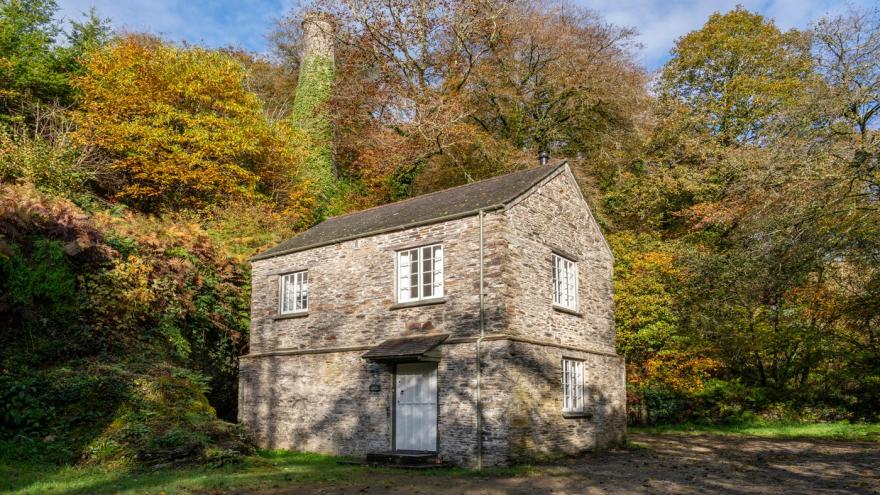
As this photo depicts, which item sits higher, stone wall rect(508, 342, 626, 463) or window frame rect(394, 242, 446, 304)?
window frame rect(394, 242, 446, 304)

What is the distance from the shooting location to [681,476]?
40.0 ft

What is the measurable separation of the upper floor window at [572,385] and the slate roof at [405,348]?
11.1 feet

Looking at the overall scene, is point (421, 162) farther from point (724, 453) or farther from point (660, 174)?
point (724, 453)

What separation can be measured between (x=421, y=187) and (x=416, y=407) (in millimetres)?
17469

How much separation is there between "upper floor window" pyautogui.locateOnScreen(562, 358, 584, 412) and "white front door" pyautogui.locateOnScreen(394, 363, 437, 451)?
3.23m

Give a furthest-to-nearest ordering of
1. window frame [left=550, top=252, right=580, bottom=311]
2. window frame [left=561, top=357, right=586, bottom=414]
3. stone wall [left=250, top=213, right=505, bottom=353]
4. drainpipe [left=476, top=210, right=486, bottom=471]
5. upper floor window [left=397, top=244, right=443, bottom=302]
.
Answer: window frame [left=550, top=252, right=580, bottom=311]
window frame [left=561, top=357, right=586, bottom=414]
upper floor window [left=397, top=244, right=443, bottom=302]
stone wall [left=250, top=213, right=505, bottom=353]
drainpipe [left=476, top=210, right=486, bottom=471]

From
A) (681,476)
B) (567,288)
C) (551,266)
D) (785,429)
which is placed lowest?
(785,429)

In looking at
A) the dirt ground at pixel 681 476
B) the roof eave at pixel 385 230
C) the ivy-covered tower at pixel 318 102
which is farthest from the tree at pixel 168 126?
the dirt ground at pixel 681 476

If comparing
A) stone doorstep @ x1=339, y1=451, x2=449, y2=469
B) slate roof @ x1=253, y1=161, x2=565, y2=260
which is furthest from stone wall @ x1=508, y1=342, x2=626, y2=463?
slate roof @ x1=253, y1=161, x2=565, y2=260

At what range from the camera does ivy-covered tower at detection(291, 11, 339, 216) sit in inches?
1251

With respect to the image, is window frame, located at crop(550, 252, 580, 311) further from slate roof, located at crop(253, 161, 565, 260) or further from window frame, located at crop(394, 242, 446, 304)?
window frame, located at crop(394, 242, 446, 304)

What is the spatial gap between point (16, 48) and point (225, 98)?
8595mm

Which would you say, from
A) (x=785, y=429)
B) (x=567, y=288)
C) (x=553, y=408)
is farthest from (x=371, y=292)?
(x=785, y=429)

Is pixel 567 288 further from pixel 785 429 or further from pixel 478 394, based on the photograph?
pixel 785 429
